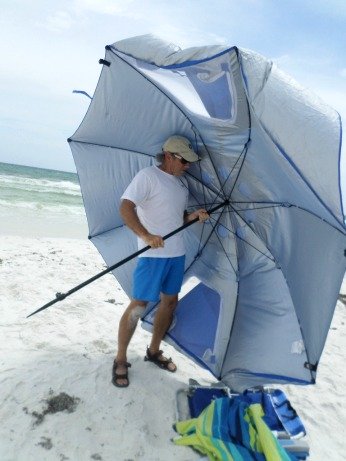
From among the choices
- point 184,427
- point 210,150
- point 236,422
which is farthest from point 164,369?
point 210,150

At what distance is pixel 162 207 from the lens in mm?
2977

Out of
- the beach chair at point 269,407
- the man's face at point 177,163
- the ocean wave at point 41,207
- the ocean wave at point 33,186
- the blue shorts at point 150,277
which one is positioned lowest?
the ocean wave at point 33,186

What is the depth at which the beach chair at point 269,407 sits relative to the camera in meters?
2.67

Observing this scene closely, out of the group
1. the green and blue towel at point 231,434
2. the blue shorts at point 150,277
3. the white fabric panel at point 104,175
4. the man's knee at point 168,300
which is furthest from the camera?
the white fabric panel at point 104,175

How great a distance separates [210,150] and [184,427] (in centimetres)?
214

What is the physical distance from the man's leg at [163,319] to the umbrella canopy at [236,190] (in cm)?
19

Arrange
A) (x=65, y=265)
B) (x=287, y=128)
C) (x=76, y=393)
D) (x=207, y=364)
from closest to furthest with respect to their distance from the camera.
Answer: (x=287, y=128) < (x=76, y=393) < (x=207, y=364) < (x=65, y=265)

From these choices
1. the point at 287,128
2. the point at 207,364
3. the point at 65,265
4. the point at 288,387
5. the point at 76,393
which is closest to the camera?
the point at 287,128

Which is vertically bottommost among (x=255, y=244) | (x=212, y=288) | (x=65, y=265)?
(x=65, y=265)

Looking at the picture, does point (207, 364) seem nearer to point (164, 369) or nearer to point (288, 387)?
point (164, 369)

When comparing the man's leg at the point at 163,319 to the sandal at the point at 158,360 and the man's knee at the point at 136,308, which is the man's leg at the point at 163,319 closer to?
the sandal at the point at 158,360

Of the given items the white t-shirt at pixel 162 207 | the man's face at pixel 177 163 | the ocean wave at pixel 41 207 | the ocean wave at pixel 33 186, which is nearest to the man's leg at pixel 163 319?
the white t-shirt at pixel 162 207

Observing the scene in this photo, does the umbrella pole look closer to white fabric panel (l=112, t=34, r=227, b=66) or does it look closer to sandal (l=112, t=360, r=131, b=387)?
sandal (l=112, t=360, r=131, b=387)

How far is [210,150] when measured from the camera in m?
2.89
